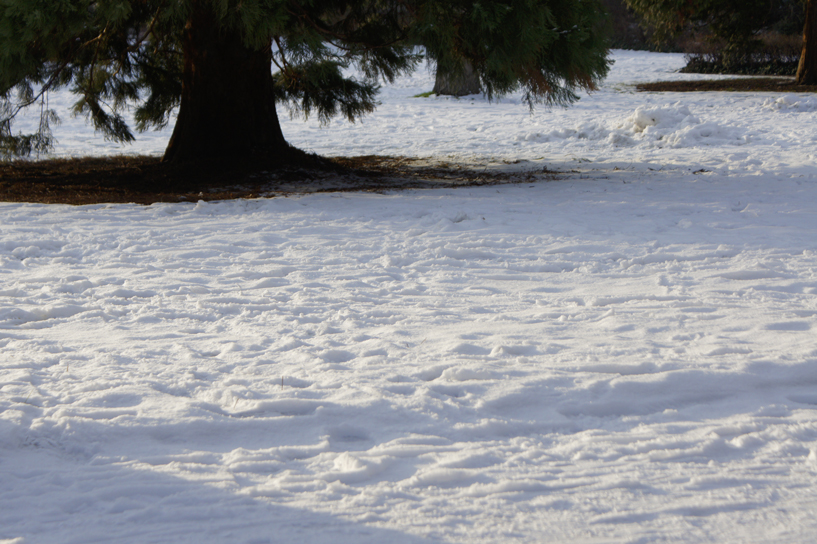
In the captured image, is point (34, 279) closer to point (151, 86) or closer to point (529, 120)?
point (151, 86)

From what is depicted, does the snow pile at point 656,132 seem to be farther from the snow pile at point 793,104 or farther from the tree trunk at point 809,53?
the tree trunk at point 809,53

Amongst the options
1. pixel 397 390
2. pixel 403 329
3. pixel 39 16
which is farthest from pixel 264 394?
pixel 39 16

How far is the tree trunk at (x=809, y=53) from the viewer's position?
1772 centimetres

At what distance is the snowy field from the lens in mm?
2168

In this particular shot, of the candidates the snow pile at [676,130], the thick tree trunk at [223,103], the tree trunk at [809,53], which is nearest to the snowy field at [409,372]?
the thick tree trunk at [223,103]

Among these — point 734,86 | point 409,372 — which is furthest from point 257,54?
point 734,86

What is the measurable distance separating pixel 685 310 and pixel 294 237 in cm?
309

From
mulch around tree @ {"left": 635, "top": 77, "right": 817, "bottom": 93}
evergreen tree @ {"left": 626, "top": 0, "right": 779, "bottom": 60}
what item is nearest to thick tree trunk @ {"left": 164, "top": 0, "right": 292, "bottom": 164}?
evergreen tree @ {"left": 626, "top": 0, "right": 779, "bottom": 60}

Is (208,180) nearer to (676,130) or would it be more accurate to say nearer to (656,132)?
(656,132)

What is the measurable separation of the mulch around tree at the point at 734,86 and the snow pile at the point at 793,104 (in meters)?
3.14

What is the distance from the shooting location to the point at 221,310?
394cm

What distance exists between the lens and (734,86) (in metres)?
18.6

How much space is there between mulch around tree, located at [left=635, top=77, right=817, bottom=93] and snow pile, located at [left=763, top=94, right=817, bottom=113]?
314cm

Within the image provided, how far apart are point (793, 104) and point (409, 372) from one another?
13482 millimetres
